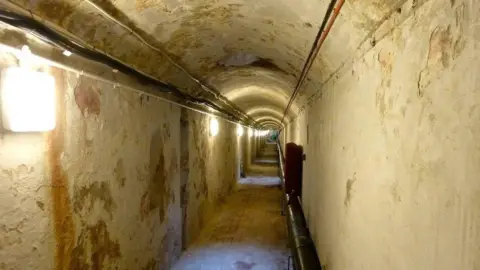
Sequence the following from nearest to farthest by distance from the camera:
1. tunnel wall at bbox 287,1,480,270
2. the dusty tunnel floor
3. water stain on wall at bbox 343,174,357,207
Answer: tunnel wall at bbox 287,1,480,270 < water stain on wall at bbox 343,174,357,207 < the dusty tunnel floor

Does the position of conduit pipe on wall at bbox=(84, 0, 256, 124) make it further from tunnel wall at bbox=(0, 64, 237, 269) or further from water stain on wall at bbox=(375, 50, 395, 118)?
water stain on wall at bbox=(375, 50, 395, 118)

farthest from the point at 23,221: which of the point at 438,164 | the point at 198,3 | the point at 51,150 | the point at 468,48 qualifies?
the point at 468,48

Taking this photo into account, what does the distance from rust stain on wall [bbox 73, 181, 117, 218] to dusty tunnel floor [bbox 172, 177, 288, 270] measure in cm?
199

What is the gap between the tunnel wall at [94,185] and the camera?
1.63 meters

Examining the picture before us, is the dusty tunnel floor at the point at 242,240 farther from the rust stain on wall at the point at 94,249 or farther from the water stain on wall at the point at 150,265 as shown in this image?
→ the rust stain on wall at the point at 94,249

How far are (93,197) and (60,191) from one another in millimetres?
394

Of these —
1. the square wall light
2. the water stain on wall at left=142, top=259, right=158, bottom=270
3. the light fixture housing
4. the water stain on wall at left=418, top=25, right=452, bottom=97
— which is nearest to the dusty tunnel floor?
the water stain on wall at left=142, top=259, right=158, bottom=270

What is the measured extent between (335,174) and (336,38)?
1.02m

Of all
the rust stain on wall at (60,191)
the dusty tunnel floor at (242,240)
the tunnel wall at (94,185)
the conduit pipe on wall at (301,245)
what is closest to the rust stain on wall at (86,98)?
the tunnel wall at (94,185)

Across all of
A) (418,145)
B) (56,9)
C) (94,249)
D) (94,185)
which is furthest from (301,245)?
(56,9)

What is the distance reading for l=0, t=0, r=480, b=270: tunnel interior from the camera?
925 millimetres

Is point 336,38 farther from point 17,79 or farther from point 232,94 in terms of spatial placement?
point 232,94

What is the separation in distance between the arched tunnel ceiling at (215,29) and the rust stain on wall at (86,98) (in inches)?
10.7

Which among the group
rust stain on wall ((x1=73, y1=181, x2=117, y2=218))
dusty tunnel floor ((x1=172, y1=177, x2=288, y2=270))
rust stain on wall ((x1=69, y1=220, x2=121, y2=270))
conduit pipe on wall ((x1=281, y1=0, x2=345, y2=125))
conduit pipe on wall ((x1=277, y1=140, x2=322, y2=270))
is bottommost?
dusty tunnel floor ((x1=172, y1=177, x2=288, y2=270))
